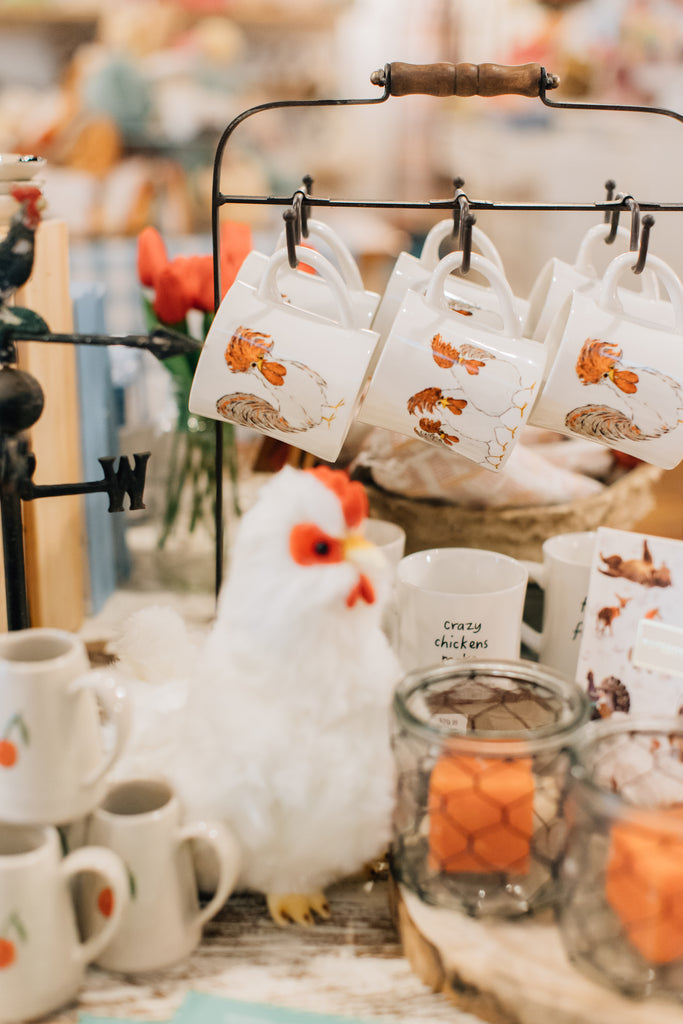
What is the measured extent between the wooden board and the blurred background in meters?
→ 1.77

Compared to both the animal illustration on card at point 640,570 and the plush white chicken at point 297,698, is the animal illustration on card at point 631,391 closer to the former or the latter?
the animal illustration on card at point 640,570

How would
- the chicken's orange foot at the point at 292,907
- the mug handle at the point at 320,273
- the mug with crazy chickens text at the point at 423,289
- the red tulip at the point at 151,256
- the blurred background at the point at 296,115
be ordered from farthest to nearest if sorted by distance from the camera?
the blurred background at the point at 296,115
the red tulip at the point at 151,256
the mug with crazy chickens text at the point at 423,289
the mug handle at the point at 320,273
the chicken's orange foot at the point at 292,907

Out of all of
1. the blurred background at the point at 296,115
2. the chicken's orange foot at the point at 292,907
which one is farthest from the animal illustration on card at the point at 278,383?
the blurred background at the point at 296,115

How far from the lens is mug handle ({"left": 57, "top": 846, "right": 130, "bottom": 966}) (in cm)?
56

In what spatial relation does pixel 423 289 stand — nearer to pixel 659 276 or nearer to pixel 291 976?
pixel 659 276

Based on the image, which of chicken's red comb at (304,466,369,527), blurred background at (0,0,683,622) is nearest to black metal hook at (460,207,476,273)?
chicken's red comb at (304,466,369,527)

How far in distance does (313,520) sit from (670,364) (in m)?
0.33

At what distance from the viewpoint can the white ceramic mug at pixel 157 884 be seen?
578 mm

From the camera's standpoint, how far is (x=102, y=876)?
573 mm

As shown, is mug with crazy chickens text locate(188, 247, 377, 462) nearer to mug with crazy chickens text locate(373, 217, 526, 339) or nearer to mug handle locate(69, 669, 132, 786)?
mug with crazy chickens text locate(373, 217, 526, 339)

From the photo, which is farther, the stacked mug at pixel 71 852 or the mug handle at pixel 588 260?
the mug handle at pixel 588 260

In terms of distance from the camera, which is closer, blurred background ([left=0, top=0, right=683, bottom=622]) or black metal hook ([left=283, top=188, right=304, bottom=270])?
black metal hook ([left=283, top=188, right=304, bottom=270])

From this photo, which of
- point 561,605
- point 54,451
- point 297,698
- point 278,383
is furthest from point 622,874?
point 54,451

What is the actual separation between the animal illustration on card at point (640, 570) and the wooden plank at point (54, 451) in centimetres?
54
